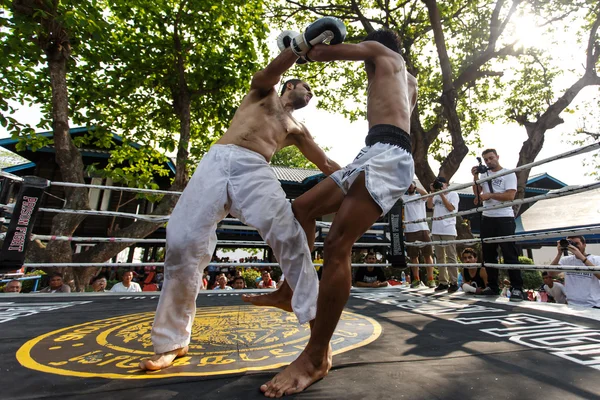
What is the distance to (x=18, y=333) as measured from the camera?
1857 mm

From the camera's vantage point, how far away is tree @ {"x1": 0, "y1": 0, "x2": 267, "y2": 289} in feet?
18.4

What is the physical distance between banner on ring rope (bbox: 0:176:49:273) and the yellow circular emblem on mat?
1.33m

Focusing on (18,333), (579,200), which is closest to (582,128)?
(579,200)

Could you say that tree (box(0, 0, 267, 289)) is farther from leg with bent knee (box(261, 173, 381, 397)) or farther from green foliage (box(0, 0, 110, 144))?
leg with bent knee (box(261, 173, 381, 397))

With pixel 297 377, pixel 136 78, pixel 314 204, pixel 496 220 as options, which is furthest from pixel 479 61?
pixel 297 377

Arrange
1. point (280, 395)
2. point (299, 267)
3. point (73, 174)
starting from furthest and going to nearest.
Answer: point (73, 174) < point (299, 267) < point (280, 395)

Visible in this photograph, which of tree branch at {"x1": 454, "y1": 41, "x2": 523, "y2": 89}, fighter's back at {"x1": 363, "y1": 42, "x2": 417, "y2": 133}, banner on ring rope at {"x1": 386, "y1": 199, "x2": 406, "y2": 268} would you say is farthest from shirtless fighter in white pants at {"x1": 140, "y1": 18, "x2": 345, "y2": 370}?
tree branch at {"x1": 454, "y1": 41, "x2": 523, "y2": 89}

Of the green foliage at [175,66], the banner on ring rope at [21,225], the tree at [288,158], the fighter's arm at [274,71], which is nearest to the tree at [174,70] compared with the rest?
the green foliage at [175,66]

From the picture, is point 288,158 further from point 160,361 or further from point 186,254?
point 160,361

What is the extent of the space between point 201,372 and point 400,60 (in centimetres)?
174

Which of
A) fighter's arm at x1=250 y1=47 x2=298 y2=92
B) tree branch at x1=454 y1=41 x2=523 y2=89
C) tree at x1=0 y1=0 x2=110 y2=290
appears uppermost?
tree branch at x1=454 y1=41 x2=523 y2=89

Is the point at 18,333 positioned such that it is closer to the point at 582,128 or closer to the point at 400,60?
the point at 400,60

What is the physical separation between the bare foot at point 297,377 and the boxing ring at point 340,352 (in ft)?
0.09

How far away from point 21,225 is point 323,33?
300 cm
